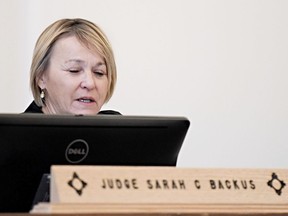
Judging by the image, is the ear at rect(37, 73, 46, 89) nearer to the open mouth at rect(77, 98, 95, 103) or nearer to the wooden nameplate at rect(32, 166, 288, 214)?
the open mouth at rect(77, 98, 95, 103)

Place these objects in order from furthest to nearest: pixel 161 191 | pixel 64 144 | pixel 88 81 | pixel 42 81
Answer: pixel 42 81 < pixel 88 81 < pixel 64 144 < pixel 161 191

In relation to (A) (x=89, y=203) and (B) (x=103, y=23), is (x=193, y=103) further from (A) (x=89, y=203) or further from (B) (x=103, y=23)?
(A) (x=89, y=203)

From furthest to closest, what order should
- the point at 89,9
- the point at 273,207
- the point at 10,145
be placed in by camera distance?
the point at 89,9 → the point at 10,145 → the point at 273,207

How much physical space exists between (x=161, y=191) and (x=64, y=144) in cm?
29

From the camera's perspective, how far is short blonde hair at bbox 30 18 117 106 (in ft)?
7.11

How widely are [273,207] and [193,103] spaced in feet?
5.71

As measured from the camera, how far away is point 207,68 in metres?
2.95

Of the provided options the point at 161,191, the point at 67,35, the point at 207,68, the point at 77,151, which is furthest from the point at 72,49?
the point at 161,191

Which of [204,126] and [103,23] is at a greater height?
[103,23]

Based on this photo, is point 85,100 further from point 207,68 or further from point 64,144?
point 207,68

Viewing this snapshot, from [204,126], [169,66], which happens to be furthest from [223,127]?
[169,66]

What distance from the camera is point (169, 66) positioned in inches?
115

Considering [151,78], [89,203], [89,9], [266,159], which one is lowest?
[89,203]

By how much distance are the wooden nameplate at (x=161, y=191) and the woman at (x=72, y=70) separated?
99cm
